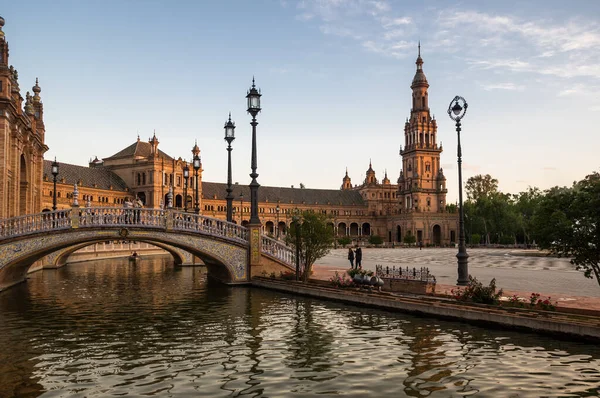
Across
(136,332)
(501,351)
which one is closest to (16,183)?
(136,332)

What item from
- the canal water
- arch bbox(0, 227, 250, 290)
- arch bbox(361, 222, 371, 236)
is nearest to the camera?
the canal water

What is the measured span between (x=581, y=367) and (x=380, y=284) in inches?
437

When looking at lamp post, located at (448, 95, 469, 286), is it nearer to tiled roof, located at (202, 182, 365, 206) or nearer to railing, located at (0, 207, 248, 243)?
railing, located at (0, 207, 248, 243)

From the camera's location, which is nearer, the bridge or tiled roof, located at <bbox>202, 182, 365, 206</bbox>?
the bridge

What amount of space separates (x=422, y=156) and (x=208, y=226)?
117 metres

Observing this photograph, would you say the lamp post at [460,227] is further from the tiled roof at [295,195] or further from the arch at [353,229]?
the arch at [353,229]

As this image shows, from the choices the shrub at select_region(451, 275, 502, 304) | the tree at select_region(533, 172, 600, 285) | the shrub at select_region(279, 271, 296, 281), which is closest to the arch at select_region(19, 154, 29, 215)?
the shrub at select_region(279, 271, 296, 281)

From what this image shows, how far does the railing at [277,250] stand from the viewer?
29.2 meters

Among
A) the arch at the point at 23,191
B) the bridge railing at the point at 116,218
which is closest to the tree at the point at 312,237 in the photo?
the bridge railing at the point at 116,218

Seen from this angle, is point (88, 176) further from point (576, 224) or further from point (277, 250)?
point (576, 224)

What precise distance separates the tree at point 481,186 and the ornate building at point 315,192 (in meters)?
7.18

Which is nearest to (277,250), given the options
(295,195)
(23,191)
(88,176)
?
(23,191)

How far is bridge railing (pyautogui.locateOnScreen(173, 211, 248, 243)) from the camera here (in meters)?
27.4

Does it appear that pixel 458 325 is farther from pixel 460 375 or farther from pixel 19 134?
pixel 19 134
